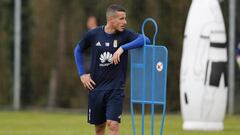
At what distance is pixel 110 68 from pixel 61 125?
840 centimetres

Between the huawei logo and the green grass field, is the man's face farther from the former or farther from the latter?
the green grass field

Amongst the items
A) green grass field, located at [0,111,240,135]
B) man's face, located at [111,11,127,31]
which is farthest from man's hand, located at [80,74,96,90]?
green grass field, located at [0,111,240,135]

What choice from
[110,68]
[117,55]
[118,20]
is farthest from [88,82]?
[118,20]

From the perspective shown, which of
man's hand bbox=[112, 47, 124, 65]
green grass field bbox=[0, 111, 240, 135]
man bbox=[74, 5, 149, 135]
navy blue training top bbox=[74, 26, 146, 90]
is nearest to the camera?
man's hand bbox=[112, 47, 124, 65]

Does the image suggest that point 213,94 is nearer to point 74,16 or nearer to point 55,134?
point 55,134

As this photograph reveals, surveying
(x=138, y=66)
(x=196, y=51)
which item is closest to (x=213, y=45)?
(x=196, y=51)

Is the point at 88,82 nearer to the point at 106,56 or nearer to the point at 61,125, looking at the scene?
the point at 106,56

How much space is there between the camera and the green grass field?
1777 cm

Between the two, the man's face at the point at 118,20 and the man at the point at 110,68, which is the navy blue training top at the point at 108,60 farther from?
the man's face at the point at 118,20

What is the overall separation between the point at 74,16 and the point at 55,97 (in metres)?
2.78

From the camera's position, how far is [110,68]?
11812 mm

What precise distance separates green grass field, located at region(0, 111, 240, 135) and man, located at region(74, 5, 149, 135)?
17.2ft

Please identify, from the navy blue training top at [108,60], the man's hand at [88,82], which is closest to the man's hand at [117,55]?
the navy blue training top at [108,60]

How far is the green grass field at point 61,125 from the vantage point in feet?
58.3
